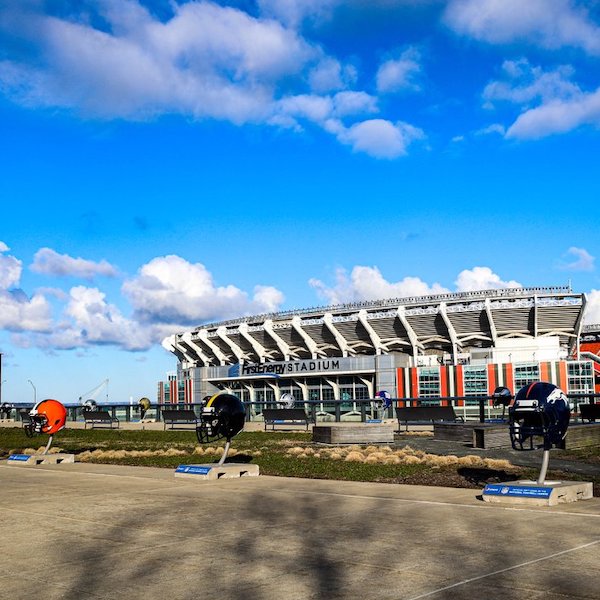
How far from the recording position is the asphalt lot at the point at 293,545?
5.75 m

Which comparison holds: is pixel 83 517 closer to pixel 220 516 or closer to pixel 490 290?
pixel 220 516

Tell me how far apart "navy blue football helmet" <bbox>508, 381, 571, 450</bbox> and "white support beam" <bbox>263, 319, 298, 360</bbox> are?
303 feet

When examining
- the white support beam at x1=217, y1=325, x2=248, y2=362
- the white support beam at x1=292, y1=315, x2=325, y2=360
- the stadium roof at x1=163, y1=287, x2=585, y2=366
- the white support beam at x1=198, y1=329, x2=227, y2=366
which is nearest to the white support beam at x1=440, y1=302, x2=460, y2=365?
the stadium roof at x1=163, y1=287, x2=585, y2=366

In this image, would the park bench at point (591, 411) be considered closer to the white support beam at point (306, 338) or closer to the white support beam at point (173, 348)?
the white support beam at point (306, 338)

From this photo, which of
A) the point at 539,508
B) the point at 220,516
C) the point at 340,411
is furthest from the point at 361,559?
the point at 340,411

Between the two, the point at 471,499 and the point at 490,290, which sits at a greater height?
the point at 490,290

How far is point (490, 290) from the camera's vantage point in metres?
89.9

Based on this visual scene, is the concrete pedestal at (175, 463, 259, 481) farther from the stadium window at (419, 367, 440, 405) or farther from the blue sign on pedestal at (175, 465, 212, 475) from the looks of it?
the stadium window at (419, 367, 440, 405)

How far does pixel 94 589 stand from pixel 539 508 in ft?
20.4

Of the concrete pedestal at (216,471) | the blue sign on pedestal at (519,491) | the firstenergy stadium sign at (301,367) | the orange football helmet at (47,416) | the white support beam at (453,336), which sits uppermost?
the white support beam at (453,336)

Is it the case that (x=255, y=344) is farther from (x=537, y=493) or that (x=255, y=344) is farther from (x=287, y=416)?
(x=537, y=493)

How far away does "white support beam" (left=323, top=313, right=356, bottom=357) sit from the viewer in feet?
311

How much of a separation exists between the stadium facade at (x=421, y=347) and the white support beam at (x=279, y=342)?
5.8 inches

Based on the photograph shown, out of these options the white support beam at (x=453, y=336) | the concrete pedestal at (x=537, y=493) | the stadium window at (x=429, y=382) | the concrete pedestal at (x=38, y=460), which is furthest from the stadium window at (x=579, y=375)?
the concrete pedestal at (x=537, y=493)
